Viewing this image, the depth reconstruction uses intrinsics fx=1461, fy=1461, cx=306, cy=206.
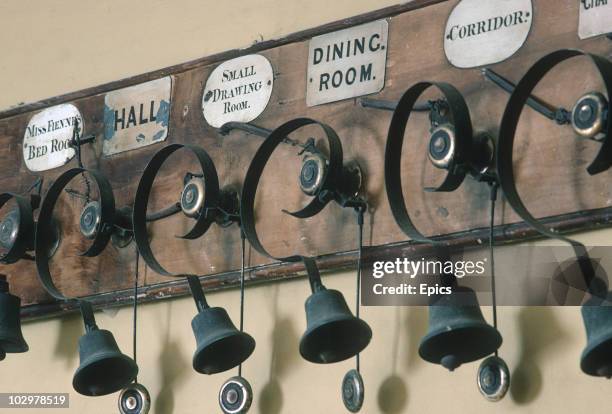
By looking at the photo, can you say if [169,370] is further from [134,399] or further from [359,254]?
[359,254]

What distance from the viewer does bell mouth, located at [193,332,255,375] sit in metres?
2.44

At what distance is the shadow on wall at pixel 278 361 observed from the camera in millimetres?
2512

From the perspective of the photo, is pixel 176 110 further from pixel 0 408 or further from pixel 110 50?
pixel 0 408

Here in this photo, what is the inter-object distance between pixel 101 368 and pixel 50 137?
62 centimetres

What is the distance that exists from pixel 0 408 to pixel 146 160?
57 centimetres

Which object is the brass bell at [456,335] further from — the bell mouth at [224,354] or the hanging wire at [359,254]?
the bell mouth at [224,354]

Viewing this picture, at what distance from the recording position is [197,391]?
103 inches

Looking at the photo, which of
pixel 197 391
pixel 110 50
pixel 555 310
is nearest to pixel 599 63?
pixel 555 310

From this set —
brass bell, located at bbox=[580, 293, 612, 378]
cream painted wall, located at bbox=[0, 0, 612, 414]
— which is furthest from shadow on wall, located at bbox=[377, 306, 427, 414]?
brass bell, located at bbox=[580, 293, 612, 378]

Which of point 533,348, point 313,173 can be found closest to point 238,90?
point 313,173

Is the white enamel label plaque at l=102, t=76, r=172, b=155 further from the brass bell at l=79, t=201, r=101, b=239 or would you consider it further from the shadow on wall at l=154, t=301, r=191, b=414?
the shadow on wall at l=154, t=301, r=191, b=414

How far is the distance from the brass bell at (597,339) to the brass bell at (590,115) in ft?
0.79

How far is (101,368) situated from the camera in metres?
2.57

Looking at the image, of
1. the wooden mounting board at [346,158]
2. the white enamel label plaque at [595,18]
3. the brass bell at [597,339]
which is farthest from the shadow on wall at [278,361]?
the white enamel label plaque at [595,18]
